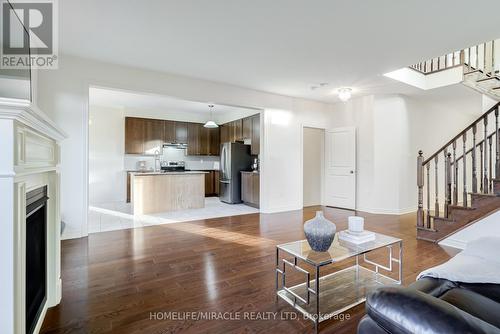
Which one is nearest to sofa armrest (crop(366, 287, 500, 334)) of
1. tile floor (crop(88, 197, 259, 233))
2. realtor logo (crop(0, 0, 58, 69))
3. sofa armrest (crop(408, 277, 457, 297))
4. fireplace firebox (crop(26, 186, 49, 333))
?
sofa armrest (crop(408, 277, 457, 297))

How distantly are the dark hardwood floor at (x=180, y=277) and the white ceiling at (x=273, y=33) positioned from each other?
2.57m

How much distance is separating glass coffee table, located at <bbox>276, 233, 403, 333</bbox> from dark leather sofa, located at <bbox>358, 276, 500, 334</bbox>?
2.28ft

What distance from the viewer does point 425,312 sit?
741 mm

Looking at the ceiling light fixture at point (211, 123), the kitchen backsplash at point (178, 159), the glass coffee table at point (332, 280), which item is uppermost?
the ceiling light fixture at point (211, 123)

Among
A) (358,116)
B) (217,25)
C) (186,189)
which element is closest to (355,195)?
(358,116)

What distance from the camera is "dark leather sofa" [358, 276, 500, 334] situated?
688 millimetres

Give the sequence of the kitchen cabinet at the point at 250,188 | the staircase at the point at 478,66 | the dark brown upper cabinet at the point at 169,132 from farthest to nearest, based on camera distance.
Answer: the dark brown upper cabinet at the point at 169,132
the kitchen cabinet at the point at 250,188
the staircase at the point at 478,66

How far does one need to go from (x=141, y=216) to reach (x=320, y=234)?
164 inches

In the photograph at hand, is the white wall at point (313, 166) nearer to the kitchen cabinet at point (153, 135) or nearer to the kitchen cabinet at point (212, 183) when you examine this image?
the kitchen cabinet at point (212, 183)

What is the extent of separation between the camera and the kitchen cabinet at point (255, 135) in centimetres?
618

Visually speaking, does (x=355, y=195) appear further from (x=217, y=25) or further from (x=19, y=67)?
(x=19, y=67)

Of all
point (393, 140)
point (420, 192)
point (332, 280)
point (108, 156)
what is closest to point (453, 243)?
point (420, 192)

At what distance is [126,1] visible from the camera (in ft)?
7.84

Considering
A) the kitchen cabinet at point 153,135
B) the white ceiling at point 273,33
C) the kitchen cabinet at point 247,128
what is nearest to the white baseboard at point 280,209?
the kitchen cabinet at point 247,128
